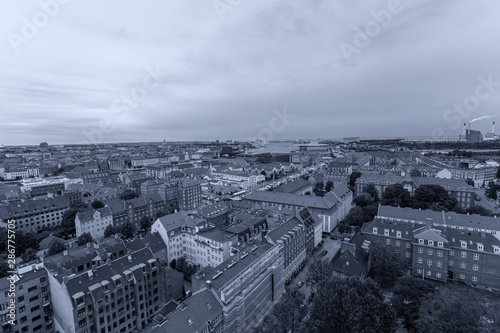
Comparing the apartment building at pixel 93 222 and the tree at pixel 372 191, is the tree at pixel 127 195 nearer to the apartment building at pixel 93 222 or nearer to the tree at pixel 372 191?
the apartment building at pixel 93 222

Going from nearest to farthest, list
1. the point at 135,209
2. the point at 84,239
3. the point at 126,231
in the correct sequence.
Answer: the point at 84,239
the point at 126,231
the point at 135,209

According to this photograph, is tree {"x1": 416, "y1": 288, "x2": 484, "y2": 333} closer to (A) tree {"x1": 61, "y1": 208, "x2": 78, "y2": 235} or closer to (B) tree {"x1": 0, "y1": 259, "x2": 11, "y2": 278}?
(B) tree {"x1": 0, "y1": 259, "x2": 11, "y2": 278}

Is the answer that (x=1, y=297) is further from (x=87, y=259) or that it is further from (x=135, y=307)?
(x=135, y=307)

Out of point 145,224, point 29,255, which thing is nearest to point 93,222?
point 145,224

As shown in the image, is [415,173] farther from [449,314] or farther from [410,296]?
[449,314]

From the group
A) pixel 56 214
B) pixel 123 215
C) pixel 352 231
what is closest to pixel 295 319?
pixel 352 231

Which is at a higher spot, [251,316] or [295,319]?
[295,319]
